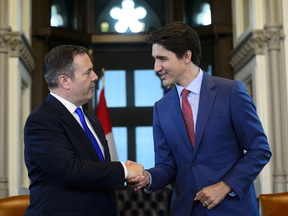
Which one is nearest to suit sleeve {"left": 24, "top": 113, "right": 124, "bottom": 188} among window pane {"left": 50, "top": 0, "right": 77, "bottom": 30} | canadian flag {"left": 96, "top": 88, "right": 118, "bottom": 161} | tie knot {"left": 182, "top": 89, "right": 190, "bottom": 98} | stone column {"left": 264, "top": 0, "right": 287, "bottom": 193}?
tie knot {"left": 182, "top": 89, "right": 190, "bottom": 98}

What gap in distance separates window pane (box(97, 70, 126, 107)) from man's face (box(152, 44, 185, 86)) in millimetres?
4145

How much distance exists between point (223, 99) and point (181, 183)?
23.5 inches

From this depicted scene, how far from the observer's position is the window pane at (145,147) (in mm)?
6363

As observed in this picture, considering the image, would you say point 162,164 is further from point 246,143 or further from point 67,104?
point 67,104

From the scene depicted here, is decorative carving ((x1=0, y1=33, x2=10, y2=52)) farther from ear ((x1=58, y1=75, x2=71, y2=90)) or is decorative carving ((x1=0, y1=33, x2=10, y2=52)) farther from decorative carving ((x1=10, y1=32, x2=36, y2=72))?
ear ((x1=58, y1=75, x2=71, y2=90))

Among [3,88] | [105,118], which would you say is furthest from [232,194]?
[105,118]

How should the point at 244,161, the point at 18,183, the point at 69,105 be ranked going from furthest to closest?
the point at 18,183
the point at 69,105
the point at 244,161

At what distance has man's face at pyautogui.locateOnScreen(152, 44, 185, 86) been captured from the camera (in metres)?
2.41

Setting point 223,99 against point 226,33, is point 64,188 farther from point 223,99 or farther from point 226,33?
point 226,33

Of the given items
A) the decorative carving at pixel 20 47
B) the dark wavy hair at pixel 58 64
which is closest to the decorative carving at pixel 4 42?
the decorative carving at pixel 20 47

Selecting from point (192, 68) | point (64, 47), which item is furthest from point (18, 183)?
point (192, 68)

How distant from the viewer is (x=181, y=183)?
223 cm

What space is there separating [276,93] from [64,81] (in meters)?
3.08

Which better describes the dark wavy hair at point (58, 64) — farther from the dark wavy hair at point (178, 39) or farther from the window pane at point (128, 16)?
the window pane at point (128, 16)
